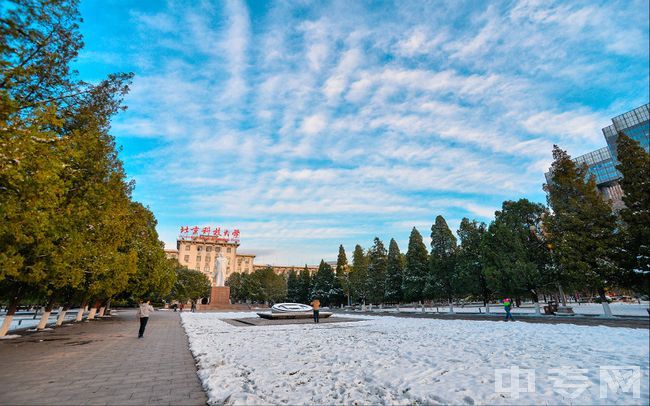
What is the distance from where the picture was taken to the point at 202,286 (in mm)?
67750

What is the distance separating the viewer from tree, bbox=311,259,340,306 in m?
62.8

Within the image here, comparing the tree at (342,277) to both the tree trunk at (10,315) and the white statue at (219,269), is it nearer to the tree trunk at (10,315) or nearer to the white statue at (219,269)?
the white statue at (219,269)

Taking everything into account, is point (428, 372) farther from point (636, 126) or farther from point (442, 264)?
point (636, 126)

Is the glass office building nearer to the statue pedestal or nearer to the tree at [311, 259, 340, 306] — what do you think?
the tree at [311, 259, 340, 306]

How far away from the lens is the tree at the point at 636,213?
910 cm

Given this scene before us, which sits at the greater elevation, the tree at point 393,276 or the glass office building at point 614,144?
the glass office building at point 614,144

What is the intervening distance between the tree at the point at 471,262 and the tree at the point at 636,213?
54.4 feet

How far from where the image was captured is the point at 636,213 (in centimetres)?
1229

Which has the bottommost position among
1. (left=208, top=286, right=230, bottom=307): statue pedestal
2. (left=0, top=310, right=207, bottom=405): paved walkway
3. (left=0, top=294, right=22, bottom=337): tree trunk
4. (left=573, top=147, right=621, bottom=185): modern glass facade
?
(left=0, top=310, right=207, bottom=405): paved walkway

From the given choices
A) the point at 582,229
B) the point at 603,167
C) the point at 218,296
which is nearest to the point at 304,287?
the point at 218,296

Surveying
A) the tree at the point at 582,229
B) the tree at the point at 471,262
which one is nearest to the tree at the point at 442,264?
the tree at the point at 471,262

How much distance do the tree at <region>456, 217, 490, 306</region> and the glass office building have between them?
26983 millimetres

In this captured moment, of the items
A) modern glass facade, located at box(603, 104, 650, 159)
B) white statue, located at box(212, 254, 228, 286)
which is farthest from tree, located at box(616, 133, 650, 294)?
modern glass facade, located at box(603, 104, 650, 159)

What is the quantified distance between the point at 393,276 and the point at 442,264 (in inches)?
361
